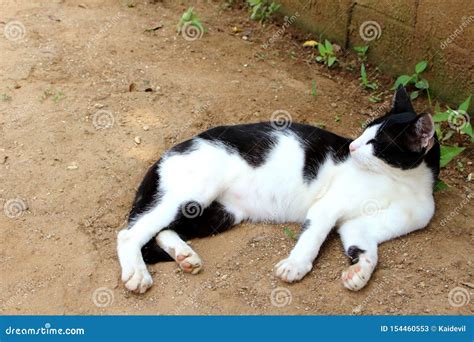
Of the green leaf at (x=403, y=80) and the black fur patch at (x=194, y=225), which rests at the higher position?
the green leaf at (x=403, y=80)

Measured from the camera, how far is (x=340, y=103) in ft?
15.8

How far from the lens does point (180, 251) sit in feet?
10.8

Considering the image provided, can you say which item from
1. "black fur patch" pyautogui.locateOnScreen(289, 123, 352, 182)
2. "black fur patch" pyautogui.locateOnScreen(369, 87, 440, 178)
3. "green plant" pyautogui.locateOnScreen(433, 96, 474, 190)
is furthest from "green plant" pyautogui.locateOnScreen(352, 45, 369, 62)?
"black fur patch" pyautogui.locateOnScreen(369, 87, 440, 178)

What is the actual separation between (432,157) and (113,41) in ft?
9.99

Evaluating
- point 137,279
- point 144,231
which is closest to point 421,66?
point 144,231

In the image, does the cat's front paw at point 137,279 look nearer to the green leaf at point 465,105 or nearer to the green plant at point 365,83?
the green leaf at point 465,105

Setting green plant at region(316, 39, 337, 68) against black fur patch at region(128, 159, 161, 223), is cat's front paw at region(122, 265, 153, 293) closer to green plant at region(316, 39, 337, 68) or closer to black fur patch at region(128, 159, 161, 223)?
black fur patch at region(128, 159, 161, 223)

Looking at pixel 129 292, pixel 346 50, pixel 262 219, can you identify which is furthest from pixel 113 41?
pixel 129 292

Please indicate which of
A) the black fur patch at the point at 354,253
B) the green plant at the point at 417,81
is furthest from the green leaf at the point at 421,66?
the black fur patch at the point at 354,253

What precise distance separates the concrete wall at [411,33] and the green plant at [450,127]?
244mm

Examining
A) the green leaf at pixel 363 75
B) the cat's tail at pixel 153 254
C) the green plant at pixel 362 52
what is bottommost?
the cat's tail at pixel 153 254

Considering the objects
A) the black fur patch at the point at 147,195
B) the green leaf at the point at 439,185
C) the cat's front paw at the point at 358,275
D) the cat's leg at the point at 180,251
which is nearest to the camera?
the cat's front paw at the point at 358,275

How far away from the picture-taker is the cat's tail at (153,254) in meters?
3.38

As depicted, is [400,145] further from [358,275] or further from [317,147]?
[358,275]
